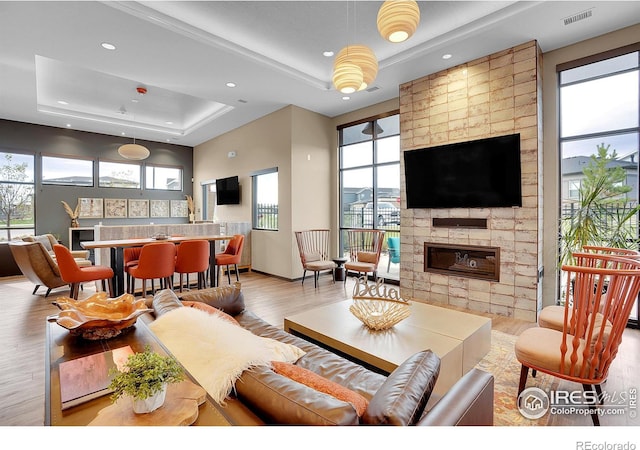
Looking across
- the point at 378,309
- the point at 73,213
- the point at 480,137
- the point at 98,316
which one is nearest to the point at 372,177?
the point at 480,137

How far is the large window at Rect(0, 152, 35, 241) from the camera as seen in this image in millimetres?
6715

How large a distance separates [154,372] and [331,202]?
228 inches

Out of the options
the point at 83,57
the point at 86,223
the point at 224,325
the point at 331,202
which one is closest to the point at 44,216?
the point at 86,223

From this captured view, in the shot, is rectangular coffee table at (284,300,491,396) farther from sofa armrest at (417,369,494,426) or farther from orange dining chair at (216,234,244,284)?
orange dining chair at (216,234,244,284)

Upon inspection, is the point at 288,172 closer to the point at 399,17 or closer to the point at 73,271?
the point at 73,271

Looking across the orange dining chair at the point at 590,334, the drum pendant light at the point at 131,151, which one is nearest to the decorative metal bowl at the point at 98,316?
the orange dining chair at the point at 590,334

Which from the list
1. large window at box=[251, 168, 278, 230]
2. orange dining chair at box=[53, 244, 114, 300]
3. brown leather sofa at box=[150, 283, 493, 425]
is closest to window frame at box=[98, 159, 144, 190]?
large window at box=[251, 168, 278, 230]

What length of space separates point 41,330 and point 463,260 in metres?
5.25

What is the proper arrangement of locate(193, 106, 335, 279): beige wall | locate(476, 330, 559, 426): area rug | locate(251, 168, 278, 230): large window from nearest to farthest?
locate(476, 330, 559, 426): area rug < locate(193, 106, 335, 279): beige wall < locate(251, 168, 278, 230): large window

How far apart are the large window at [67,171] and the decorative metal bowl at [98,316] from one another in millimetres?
7310

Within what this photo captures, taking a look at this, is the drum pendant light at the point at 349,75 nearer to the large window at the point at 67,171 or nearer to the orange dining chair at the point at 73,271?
the orange dining chair at the point at 73,271

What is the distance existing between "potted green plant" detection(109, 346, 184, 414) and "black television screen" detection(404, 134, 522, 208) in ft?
13.6

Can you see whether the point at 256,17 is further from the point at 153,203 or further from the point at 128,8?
the point at 153,203
